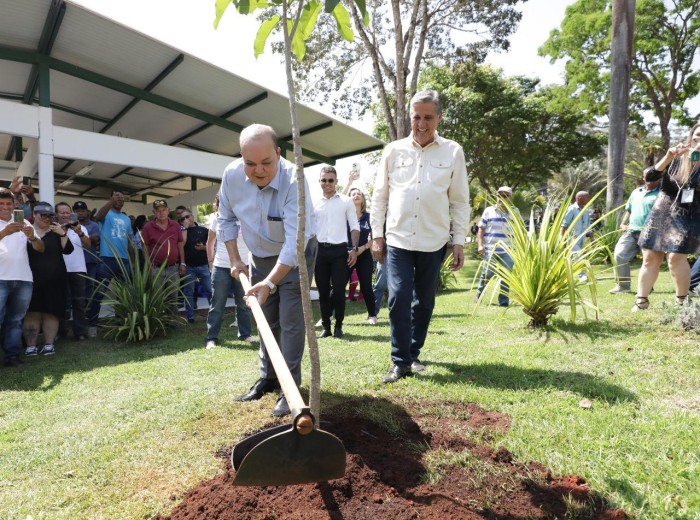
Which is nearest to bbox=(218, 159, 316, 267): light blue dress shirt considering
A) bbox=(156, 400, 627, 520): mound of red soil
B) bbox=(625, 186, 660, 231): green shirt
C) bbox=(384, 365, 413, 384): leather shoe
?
bbox=(384, 365, 413, 384): leather shoe

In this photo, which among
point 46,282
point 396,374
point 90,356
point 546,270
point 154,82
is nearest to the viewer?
point 396,374

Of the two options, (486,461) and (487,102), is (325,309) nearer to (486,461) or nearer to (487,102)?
(486,461)

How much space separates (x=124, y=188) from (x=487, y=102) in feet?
52.9

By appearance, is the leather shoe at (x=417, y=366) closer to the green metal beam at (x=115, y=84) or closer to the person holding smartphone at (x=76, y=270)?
the person holding smartphone at (x=76, y=270)

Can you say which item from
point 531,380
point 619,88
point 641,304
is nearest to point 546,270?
point 641,304

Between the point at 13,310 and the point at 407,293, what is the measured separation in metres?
4.51

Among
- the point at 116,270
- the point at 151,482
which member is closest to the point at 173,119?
the point at 116,270

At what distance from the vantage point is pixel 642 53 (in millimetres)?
16266

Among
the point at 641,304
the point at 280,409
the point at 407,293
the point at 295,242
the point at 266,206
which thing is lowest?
the point at 280,409

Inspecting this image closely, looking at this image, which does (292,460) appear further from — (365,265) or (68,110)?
(68,110)

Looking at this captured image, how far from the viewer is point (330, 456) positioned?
1.67 meters

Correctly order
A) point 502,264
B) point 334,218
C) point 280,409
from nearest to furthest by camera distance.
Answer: point 280,409 < point 334,218 < point 502,264

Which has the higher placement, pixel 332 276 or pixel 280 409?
pixel 332 276

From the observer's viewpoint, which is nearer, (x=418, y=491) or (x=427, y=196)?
(x=418, y=491)
